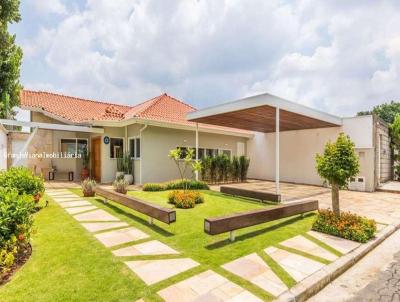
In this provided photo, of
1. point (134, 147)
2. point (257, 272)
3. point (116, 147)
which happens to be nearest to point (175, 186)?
point (134, 147)

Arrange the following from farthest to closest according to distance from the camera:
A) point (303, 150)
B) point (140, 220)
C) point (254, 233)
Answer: point (303, 150) → point (140, 220) → point (254, 233)

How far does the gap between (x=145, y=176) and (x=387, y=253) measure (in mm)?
10228

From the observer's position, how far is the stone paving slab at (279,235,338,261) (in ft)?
13.8

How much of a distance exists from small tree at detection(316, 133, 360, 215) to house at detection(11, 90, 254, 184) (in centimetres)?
781

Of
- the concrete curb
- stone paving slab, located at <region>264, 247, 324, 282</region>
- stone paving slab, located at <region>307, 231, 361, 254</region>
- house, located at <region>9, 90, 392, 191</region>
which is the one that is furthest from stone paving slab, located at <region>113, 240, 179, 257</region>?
house, located at <region>9, 90, 392, 191</region>

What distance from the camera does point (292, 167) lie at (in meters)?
15.2

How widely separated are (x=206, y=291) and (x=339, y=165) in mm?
4279

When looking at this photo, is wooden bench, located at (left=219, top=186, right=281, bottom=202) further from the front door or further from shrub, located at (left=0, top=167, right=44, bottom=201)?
the front door

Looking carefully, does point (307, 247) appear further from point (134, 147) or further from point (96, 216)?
point (134, 147)

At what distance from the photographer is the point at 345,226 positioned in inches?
205

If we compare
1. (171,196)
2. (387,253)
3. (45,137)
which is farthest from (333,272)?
(45,137)

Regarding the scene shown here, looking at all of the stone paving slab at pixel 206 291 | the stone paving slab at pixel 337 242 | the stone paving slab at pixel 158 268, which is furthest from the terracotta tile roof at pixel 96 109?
the stone paving slab at pixel 206 291

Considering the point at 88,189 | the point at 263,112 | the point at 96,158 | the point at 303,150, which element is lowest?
the point at 88,189

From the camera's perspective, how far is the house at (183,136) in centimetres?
1168
